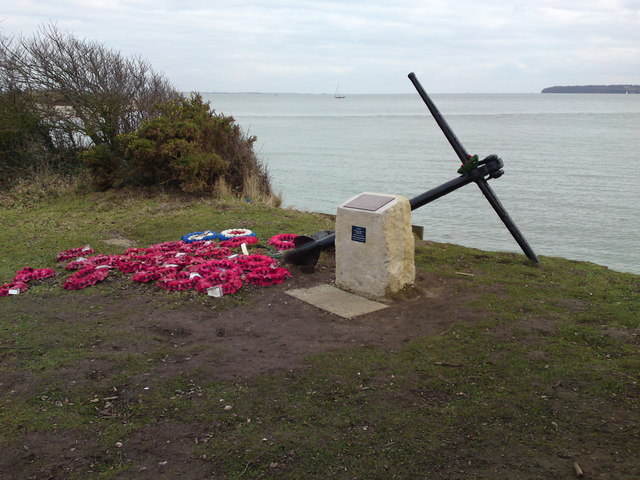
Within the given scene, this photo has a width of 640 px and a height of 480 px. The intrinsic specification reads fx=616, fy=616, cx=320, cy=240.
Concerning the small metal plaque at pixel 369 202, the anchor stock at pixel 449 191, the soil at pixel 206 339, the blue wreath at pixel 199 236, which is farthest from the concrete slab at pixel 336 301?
the blue wreath at pixel 199 236

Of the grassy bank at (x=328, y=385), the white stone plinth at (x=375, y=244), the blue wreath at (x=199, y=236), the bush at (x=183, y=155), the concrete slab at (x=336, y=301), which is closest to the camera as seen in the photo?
the grassy bank at (x=328, y=385)

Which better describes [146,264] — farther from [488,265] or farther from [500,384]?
[500,384]

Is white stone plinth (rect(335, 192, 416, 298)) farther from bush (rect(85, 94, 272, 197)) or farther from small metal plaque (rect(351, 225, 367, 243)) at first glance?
bush (rect(85, 94, 272, 197))

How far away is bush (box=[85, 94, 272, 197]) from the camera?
14.6m

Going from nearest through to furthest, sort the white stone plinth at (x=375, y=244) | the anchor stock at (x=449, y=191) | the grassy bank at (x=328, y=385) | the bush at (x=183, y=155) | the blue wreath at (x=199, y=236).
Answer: the grassy bank at (x=328, y=385) < the white stone plinth at (x=375, y=244) < the anchor stock at (x=449, y=191) < the blue wreath at (x=199, y=236) < the bush at (x=183, y=155)

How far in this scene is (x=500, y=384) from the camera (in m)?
4.89

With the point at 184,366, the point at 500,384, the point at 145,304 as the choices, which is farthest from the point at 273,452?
the point at 145,304

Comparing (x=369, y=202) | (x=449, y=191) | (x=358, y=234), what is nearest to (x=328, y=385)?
(x=358, y=234)

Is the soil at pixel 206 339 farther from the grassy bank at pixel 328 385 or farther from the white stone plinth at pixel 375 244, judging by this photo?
the white stone plinth at pixel 375 244

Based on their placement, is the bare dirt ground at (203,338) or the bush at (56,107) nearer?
the bare dirt ground at (203,338)

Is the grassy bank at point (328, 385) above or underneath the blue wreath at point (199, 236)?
above

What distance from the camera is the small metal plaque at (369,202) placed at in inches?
278

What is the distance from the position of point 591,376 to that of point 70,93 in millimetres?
16159

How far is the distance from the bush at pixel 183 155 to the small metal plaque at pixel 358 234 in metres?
8.07
